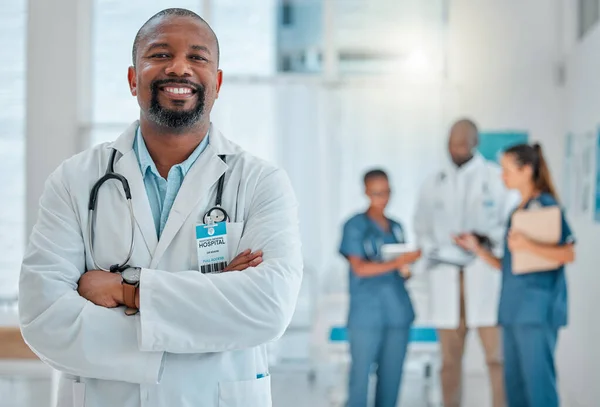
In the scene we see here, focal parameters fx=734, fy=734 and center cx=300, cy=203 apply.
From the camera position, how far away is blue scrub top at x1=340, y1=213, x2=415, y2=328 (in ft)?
13.3

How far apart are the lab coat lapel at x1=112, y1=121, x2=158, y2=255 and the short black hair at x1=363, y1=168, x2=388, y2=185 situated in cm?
281

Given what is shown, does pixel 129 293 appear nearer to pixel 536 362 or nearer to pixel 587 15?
pixel 536 362

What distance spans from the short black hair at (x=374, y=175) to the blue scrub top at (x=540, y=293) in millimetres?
896

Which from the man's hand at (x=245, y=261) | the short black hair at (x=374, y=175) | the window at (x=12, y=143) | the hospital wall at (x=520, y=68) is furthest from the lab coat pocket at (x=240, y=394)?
the window at (x=12, y=143)

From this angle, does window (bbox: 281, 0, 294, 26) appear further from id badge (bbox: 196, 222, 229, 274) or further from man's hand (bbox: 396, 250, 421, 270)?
id badge (bbox: 196, 222, 229, 274)

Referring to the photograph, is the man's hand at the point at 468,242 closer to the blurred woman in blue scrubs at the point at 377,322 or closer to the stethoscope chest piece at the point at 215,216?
the blurred woman in blue scrubs at the point at 377,322

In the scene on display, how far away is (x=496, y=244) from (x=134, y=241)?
9.48ft

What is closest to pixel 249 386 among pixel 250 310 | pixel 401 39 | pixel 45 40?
pixel 250 310

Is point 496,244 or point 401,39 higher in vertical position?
point 401,39

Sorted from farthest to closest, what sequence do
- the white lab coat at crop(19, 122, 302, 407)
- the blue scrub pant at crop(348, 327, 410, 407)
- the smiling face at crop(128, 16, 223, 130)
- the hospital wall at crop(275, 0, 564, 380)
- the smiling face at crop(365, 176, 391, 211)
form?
the hospital wall at crop(275, 0, 564, 380), the smiling face at crop(365, 176, 391, 211), the blue scrub pant at crop(348, 327, 410, 407), the smiling face at crop(128, 16, 223, 130), the white lab coat at crop(19, 122, 302, 407)

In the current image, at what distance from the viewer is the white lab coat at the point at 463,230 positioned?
4121 mm

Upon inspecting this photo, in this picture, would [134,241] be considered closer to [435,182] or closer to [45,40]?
[435,182]

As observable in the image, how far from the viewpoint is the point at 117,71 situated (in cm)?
532

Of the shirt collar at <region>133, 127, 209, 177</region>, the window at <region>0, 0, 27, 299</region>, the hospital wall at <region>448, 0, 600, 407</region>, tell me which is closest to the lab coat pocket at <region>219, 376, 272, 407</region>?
the shirt collar at <region>133, 127, 209, 177</region>
